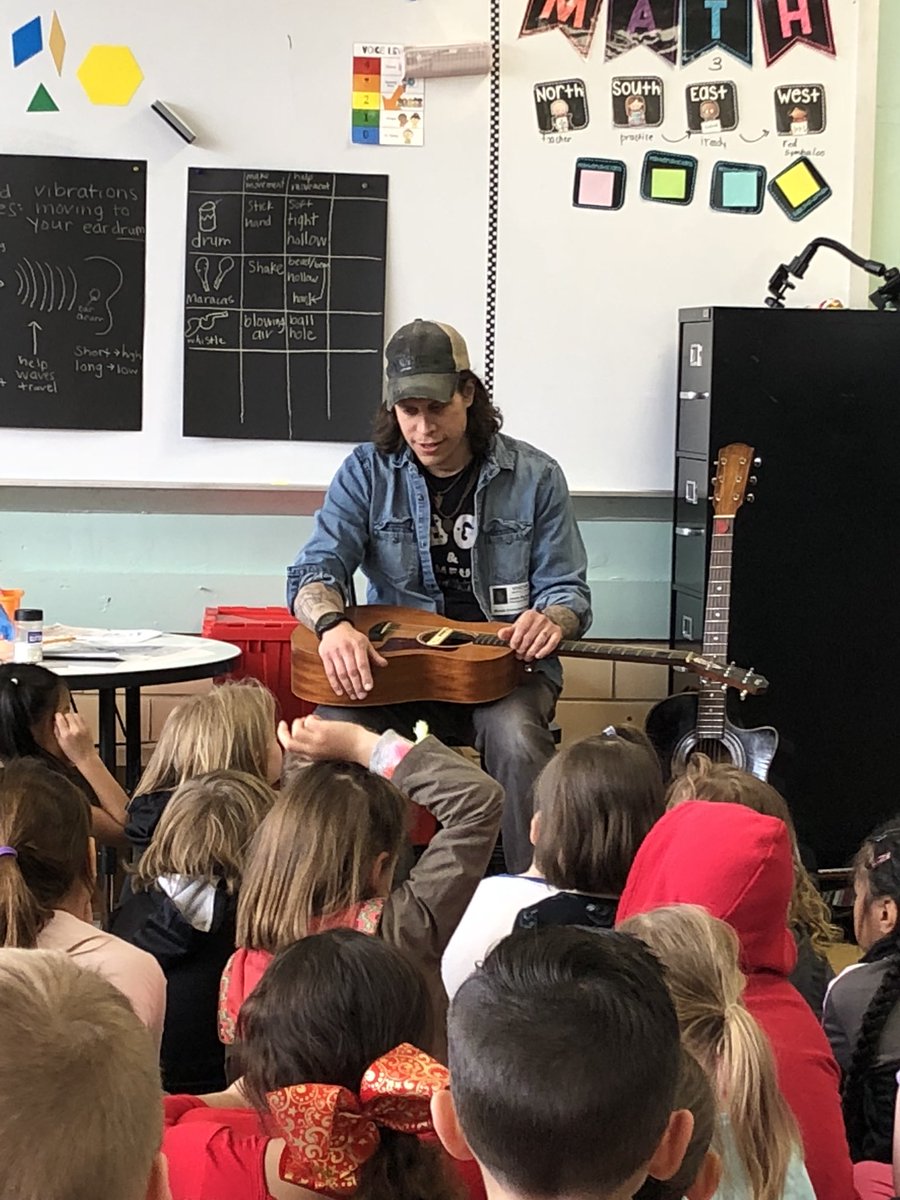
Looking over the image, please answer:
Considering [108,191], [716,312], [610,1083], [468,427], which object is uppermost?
[108,191]

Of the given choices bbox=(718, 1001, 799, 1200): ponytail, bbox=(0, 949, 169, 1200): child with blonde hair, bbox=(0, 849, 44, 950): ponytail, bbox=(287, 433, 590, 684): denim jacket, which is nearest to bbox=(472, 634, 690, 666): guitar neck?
bbox=(287, 433, 590, 684): denim jacket

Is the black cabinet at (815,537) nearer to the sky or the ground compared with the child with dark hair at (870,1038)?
nearer to the sky

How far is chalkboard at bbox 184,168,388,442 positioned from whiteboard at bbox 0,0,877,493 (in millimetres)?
45

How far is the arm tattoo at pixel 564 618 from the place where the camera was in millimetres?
3135

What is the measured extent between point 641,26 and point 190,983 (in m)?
2.96

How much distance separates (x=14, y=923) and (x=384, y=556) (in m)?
1.86

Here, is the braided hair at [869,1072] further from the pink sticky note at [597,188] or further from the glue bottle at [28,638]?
the pink sticky note at [597,188]

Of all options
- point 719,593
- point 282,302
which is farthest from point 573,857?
point 282,302

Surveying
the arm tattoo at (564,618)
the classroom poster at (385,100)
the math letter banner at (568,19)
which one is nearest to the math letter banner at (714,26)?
the math letter banner at (568,19)

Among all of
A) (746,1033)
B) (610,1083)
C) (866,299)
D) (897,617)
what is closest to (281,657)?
(897,617)

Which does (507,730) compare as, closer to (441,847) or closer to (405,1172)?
(441,847)

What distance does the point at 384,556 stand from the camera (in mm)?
3311

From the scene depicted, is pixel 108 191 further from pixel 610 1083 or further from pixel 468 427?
pixel 610 1083

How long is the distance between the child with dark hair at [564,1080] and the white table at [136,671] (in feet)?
6.21
